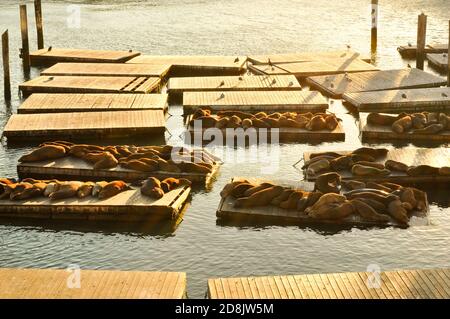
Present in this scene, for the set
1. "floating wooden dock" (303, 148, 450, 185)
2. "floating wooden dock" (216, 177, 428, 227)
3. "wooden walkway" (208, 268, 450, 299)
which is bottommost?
"floating wooden dock" (216, 177, 428, 227)

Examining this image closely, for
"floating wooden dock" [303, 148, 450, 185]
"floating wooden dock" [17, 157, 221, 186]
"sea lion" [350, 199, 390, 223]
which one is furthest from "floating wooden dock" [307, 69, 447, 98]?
"sea lion" [350, 199, 390, 223]

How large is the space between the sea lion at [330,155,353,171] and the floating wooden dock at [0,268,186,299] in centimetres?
757

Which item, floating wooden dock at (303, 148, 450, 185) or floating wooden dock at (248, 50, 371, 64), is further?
floating wooden dock at (248, 50, 371, 64)

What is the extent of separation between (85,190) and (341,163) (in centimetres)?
669

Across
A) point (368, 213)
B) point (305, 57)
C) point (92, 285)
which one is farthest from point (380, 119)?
point (92, 285)

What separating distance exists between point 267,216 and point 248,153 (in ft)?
18.3

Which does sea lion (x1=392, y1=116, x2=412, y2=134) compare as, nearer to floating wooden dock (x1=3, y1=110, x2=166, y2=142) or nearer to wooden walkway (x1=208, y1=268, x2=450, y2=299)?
floating wooden dock (x1=3, y1=110, x2=166, y2=142)

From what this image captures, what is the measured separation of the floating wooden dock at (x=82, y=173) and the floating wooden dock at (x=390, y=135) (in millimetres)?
5602

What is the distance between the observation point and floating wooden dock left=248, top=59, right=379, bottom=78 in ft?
118

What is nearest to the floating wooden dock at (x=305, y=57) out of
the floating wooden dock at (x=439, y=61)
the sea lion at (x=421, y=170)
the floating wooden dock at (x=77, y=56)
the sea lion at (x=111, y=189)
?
the floating wooden dock at (x=439, y=61)

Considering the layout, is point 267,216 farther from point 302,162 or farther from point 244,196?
point 302,162

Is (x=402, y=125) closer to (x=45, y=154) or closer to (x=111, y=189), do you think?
(x=111, y=189)

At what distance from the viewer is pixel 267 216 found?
1939 cm

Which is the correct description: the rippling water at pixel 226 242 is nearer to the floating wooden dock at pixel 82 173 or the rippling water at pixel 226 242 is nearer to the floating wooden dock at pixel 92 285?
the floating wooden dock at pixel 82 173
